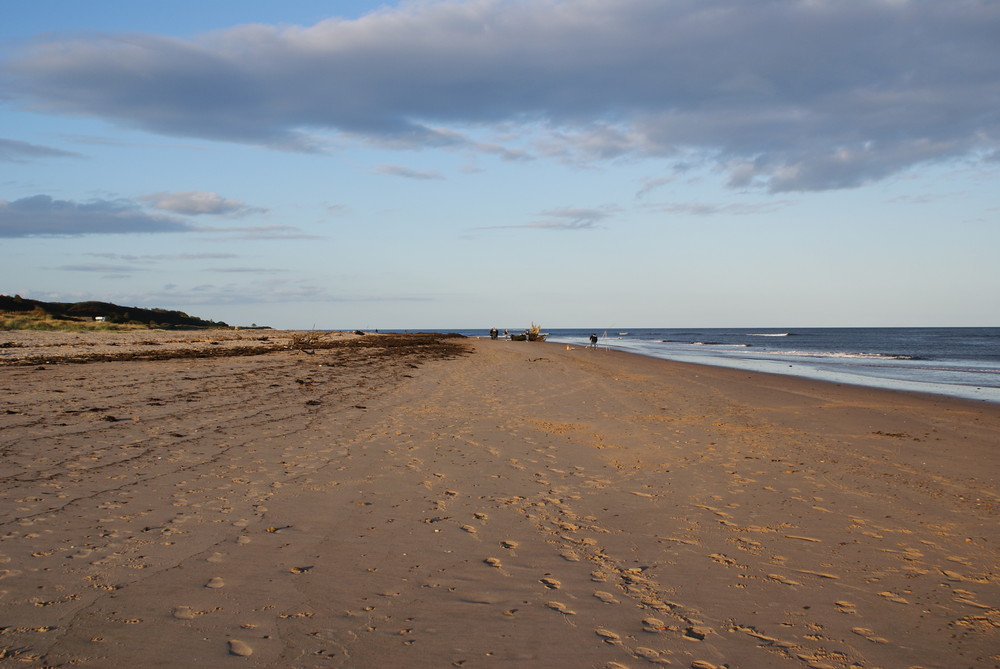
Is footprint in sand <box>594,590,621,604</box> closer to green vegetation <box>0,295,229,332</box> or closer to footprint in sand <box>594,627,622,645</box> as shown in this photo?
footprint in sand <box>594,627,622,645</box>

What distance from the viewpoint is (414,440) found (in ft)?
30.1

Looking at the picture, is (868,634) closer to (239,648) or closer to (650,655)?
(650,655)

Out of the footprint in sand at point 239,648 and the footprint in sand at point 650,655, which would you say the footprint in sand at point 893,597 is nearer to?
the footprint in sand at point 650,655

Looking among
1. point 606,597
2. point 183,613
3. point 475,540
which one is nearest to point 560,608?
point 606,597

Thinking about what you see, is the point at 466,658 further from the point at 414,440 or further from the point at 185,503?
the point at 414,440

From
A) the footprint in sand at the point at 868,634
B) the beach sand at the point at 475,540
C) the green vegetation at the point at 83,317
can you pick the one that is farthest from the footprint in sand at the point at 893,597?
the green vegetation at the point at 83,317

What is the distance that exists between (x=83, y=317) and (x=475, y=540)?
56199 millimetres

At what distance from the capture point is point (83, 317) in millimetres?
50438

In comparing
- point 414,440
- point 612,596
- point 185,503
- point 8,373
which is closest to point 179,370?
point 8,373

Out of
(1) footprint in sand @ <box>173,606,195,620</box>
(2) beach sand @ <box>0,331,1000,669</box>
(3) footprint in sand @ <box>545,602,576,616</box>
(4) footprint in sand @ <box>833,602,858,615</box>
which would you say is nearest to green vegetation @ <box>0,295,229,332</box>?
(2) beach sand @ <box>0,331,1000,669</box>

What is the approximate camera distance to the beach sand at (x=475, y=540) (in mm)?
3594

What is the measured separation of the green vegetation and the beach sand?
3152 centimetres

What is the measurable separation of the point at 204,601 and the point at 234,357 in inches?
735

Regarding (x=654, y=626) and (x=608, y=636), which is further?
(x=654, y=626)
